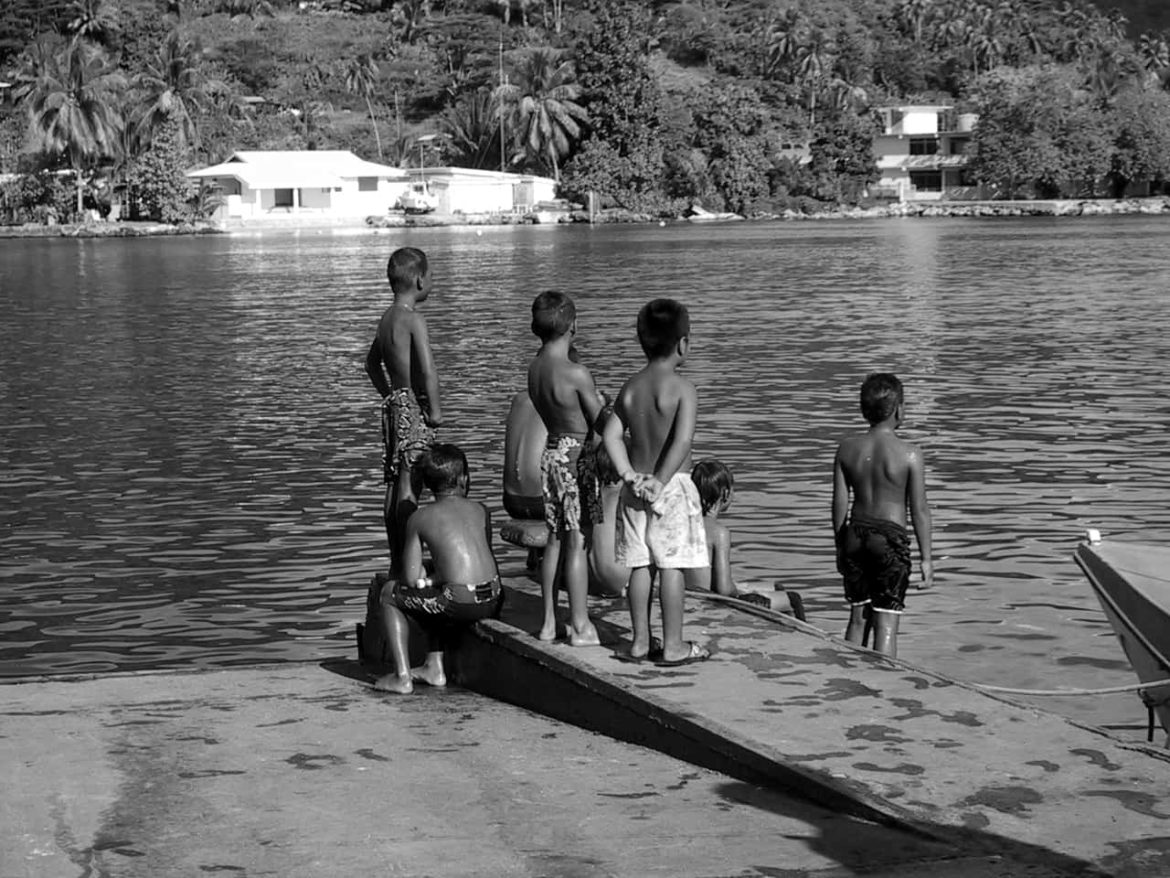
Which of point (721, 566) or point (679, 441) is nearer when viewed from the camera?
point (679, 441)

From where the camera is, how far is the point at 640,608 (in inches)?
314

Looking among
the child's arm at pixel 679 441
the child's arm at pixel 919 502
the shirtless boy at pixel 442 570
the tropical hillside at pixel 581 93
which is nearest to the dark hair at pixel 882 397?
the child's arm at pixel 919 502

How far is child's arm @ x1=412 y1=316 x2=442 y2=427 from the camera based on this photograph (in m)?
9.20

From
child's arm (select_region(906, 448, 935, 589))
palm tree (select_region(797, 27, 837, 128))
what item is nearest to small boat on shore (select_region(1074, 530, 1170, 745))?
child's arm (select_region(906, 448, 935, 589))

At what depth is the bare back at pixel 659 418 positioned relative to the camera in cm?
759

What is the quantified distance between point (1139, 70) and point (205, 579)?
471 feet

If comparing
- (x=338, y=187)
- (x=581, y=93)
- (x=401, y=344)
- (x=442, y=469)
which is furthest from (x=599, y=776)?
(x=581, y=93)

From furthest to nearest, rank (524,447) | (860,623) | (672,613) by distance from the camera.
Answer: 1. (524,447)
2. (860,623)
3. (672,613)

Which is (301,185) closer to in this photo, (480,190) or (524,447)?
(480,190)

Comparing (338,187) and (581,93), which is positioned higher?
(581,93)

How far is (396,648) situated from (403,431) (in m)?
1.34

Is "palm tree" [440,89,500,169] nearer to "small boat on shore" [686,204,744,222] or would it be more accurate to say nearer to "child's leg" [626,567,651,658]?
"small boat on shore" [686,204,744,222]

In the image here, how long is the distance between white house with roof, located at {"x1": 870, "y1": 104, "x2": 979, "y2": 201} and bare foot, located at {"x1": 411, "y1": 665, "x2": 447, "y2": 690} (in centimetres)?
12554

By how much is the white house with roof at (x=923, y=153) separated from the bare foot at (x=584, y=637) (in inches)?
4958
